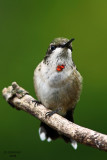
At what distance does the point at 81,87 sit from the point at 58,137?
0.73 meters

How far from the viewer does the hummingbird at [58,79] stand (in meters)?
4.39

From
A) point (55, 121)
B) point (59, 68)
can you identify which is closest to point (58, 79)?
point (59, 68)

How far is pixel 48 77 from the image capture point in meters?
4.41

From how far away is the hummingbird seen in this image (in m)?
4.39

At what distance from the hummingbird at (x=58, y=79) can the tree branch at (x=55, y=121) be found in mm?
146

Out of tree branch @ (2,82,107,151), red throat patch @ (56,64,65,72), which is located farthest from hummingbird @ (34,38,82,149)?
tree branch @ (2,82,107,151)

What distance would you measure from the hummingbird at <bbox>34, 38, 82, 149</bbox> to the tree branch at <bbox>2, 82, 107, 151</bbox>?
15 centimetres

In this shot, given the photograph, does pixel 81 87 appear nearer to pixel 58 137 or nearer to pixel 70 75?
pixel 70 75

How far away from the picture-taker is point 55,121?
3961 mm

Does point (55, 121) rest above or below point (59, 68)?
below

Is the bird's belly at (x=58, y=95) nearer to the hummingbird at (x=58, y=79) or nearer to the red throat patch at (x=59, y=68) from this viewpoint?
the hummingbird at (x=58, y=79)

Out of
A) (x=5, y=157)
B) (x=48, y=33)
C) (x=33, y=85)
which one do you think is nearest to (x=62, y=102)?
(x=33, y=85)

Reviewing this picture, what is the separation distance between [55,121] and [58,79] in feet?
1.95

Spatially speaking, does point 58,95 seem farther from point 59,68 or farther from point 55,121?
point 55,121
